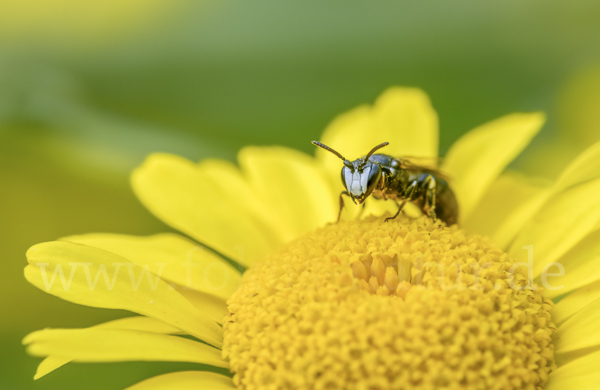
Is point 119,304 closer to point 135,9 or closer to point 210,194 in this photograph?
point 210,194

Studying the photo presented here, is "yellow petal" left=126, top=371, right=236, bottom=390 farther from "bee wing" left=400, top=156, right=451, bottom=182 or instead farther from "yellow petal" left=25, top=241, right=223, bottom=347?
"bee wing" left=400, top=156, right=451, bottom=182

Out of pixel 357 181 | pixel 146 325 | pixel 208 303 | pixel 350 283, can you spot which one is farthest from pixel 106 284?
pixel 357 181

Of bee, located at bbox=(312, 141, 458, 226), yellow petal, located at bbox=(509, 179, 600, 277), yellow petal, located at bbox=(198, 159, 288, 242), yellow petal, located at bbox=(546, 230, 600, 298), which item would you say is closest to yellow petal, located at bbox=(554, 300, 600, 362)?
yellow petal, located at bbox=(546, 230, 600, 298)

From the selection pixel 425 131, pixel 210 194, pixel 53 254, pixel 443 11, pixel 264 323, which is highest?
pixel 443 11

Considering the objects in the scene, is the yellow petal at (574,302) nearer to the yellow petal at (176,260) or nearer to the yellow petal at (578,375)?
the yellow petal at (578,375)

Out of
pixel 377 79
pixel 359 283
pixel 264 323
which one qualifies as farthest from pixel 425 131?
pixel 264 323
